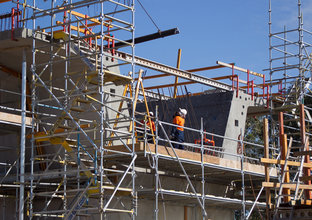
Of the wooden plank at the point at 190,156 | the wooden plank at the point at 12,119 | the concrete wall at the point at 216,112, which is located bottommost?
the wooden plank at the point at 190,156

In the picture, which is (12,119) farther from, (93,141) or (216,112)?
(216,112)

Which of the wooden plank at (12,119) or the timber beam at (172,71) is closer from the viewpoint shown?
the wooden plank at (12,119)

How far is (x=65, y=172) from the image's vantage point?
19891 mm

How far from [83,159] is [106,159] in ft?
2.79

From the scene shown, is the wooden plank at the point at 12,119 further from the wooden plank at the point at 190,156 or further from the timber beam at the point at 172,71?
the timber beam at the point at 172,71

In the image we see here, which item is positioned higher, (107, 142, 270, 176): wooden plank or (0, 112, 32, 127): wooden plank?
(0, 112, 32, 127): wooden plank

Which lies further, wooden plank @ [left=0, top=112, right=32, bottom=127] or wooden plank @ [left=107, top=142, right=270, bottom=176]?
wooden plank @ [left=0, top=112, right=32, bottom=127]

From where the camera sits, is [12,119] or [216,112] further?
[216,112]

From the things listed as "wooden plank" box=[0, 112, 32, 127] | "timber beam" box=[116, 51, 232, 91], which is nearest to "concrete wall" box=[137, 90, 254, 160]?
"timber beam" box=[116, 51, 232, 91]

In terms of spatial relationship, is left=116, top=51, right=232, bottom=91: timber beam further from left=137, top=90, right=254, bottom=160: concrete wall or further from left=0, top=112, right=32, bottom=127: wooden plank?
left=0, top=112, right=32, bottom=127: wooden plank

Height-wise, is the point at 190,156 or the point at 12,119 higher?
the point at 12,119

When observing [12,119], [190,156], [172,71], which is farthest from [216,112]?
[12,119]

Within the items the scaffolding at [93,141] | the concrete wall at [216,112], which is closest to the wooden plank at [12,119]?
the scaffolding at [93,141]

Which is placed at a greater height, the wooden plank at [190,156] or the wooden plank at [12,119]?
the wooden plank at [12,119]
